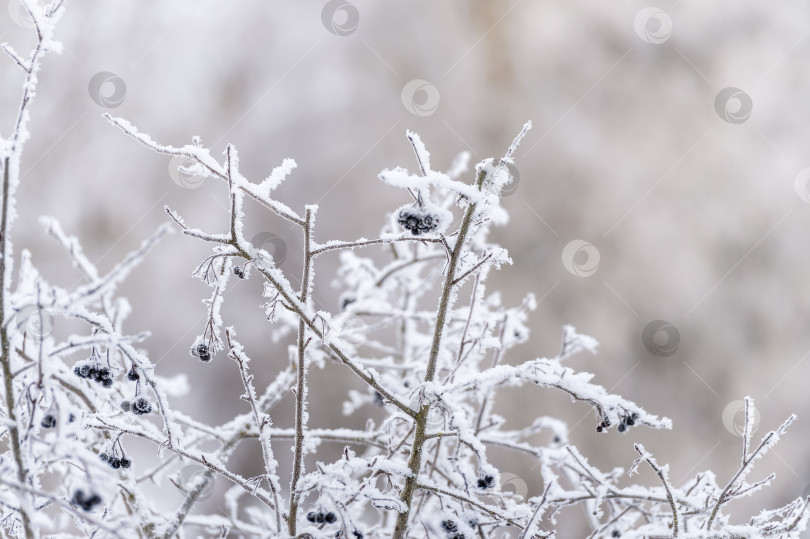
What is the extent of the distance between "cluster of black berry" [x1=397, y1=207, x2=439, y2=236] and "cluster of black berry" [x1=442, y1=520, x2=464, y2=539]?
388mm

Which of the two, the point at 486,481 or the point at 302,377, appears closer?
the point at 302,377

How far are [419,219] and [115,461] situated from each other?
0.51m

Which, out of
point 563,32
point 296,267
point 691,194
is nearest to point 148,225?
point 296,267

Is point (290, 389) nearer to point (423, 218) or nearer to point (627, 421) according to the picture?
point (423, 218)

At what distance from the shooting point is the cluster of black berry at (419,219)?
25.3 inches

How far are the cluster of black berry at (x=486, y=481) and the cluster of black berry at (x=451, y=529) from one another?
0.27ft

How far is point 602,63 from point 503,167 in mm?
4311

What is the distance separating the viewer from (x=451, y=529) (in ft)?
2.46

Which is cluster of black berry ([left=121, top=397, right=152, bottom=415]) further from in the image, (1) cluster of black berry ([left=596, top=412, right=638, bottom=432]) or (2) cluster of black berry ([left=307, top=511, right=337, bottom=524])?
(1) cluster of black berry ([left=596, top=412, right=638, bottom=432])

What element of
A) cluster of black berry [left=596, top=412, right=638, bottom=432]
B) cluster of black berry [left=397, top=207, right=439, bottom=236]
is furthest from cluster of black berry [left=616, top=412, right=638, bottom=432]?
cluster of black berry [left=397, top=207, right=439, bottom=236]

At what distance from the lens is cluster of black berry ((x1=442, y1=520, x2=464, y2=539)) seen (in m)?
0.74

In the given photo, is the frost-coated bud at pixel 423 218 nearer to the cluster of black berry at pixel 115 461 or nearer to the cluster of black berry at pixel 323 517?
the cluster of black berry at pixel 323 517

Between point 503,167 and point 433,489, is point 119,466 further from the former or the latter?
point 503,167

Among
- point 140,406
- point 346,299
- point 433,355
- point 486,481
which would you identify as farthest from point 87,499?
point 346,299
